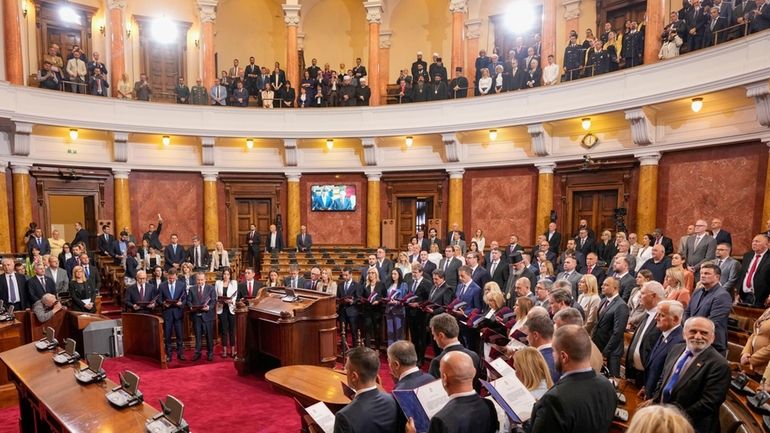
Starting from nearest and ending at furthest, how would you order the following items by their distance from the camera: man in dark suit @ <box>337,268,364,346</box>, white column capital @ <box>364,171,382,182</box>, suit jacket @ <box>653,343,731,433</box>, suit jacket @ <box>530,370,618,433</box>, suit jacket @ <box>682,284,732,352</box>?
suit jacket @ <box>530,370,618,433</box> → suit jacket @ <box>653,343,731,433</box> → suit jacket @ <box>682,284,732,352</box> → man in dark suit @ <box>337,268,364,346</box> → white column capital @ <box>364,171,382,182</box>

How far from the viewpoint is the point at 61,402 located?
3.65 meters

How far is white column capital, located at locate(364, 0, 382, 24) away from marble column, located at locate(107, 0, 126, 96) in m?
7.28

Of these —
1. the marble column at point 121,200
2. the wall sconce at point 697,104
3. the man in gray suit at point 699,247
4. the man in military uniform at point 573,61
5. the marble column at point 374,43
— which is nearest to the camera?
the man in gray suit at point 699,247

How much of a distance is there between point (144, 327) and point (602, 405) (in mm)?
7261

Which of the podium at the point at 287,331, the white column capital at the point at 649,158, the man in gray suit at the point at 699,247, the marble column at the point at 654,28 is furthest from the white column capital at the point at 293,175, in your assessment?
the man in gray suit at the point at 699,247

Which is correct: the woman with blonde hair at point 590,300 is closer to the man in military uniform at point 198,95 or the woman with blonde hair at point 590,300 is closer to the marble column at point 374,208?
the marble column at point 374,208

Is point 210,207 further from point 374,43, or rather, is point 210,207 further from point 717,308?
point 717,308

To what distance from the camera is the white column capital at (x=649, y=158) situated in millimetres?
10500

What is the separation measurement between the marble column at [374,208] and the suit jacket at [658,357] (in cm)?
1136

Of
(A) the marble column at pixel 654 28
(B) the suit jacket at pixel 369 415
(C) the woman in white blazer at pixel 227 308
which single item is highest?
(A) the marble column at pixel 654 28

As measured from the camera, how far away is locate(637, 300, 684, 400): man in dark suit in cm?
361

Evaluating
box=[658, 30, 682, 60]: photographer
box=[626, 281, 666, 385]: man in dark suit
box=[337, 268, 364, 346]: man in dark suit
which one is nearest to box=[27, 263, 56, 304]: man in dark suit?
box=[337, 268, 364, 346]: man in dark suit

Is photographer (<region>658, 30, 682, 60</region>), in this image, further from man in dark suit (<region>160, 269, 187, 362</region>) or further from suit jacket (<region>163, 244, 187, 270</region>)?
suit jacket (<region>163, 244, 187, 270</region>)

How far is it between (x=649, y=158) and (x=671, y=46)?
2.33 m
